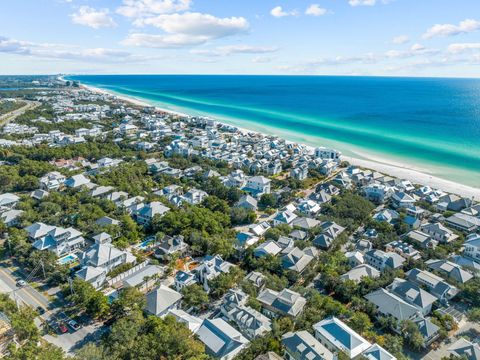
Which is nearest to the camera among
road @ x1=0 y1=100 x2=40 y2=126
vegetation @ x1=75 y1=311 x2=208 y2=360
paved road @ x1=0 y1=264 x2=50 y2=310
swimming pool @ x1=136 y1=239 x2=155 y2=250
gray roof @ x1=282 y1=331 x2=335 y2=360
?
vegetation @ x1=75 y1=311 x2=208 y2=360

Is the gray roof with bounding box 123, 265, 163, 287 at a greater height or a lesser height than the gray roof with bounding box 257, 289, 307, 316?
lesser

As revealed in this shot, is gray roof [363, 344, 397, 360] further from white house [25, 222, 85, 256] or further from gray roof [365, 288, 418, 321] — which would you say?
white house [25, 222, 85, 256]

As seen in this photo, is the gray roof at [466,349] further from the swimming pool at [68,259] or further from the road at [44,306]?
the swimming pool at [68,259]

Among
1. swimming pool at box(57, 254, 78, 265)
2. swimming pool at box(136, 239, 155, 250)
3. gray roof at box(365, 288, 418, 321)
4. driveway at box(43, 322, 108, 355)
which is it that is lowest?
driveway at box(43, 322, 108, 355)

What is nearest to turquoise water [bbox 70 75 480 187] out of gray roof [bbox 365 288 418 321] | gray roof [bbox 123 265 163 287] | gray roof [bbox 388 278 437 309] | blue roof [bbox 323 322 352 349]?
gray roof [bbox 388 278 437 309]

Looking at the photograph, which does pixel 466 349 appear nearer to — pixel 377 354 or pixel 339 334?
pixel 377 354

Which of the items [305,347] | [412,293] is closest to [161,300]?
[305,347]

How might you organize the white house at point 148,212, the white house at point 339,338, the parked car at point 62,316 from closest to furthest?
the white house at point 339,338 < the parked car at point 62,316 < the white house at point 148,212

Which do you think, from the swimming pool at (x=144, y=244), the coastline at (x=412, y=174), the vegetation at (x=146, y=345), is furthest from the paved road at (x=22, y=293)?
the coastline at (x=412, y=174)
